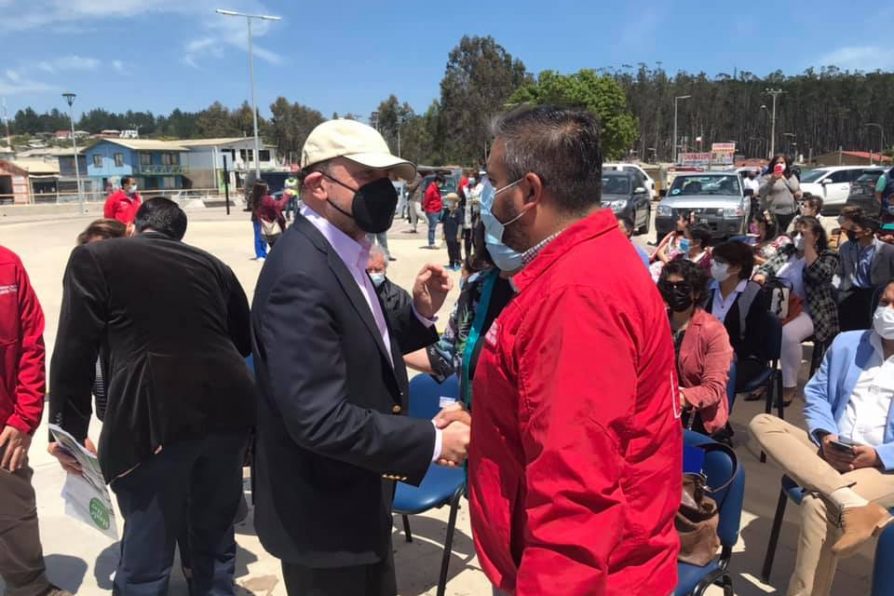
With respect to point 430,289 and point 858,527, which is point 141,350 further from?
point 858,527

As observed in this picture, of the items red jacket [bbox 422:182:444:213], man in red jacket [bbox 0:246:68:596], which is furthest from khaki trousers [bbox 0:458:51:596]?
red jacket [bbox 422:182:444:213]

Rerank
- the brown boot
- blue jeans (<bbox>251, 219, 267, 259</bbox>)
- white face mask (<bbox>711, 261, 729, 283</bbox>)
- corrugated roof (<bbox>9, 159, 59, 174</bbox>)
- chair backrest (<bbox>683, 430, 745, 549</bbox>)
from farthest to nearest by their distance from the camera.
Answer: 1. corrugated roof (<bbox>9, 159, 59, 174</bbox>)
2. blue jeans (<bbox>251, 219, 267, 259</bbox>)
3. white face mask (<bbox>711, 261, 729, 283</bbox>)
4. the brown boot
5. chair backrest (<bbox>683, 430, 745, 549</bbox>)

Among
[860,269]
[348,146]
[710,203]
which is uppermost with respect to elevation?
[348,146]

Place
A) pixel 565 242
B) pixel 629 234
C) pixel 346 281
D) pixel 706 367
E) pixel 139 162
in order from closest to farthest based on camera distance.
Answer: pixel 565 242, pixel 346 281, pixel 706 367, pixel 629 234, pixel 139 162

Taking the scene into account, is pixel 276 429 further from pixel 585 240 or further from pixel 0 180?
pixel 0 180

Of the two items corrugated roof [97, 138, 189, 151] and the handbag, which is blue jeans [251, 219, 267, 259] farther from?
corrugated roof [97, 138, 189, 151]

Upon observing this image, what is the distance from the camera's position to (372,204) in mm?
1913

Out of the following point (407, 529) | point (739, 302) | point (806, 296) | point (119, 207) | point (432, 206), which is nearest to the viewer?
point (407, 529)

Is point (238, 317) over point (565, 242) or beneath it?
beneath

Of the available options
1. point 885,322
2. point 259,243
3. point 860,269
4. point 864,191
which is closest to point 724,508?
point 885,322

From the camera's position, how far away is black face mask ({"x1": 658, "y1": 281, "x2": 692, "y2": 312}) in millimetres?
3922

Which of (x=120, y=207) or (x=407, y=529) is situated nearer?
(x=407, y=529)

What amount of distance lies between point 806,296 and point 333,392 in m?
5.42

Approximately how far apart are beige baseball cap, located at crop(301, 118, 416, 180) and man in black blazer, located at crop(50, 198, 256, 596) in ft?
2.93
